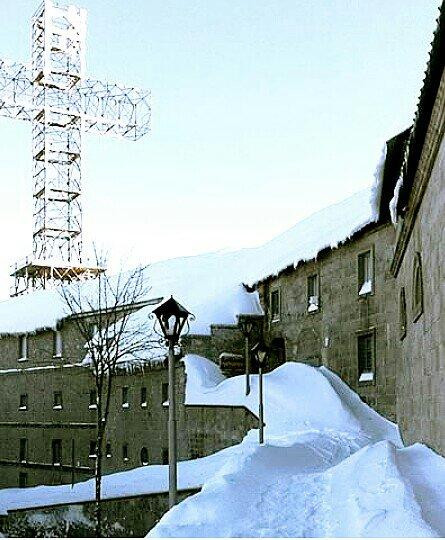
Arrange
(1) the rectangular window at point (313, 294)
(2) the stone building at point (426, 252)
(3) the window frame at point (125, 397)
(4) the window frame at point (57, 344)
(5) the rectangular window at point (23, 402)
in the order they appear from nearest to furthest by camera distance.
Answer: (2) the stone building at point (426, 252) → (1) the rectangular window at point (313, 294) → (3) the window frame at point (125, 397) → (4) the window frame at point (57, 344) → (5) the rectangular window at point (23, 402)

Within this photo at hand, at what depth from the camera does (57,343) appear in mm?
36812

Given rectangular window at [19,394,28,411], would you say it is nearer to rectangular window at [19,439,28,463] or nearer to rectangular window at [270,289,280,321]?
rectangular window at [19,439,28,463]

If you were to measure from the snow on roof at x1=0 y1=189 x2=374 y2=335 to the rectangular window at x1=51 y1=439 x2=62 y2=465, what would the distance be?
5.19 m

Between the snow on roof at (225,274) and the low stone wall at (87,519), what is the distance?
983 cm

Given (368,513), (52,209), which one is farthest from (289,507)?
(52,209)

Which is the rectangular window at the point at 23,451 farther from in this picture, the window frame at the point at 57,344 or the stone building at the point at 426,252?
the stone building at the point at 426,252

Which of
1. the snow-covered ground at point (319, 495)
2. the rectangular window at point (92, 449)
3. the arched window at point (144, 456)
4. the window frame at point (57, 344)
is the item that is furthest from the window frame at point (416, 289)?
the window frame at point (57, 344)

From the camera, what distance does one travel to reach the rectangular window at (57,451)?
116 feet

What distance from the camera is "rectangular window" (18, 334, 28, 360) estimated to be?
38.4m

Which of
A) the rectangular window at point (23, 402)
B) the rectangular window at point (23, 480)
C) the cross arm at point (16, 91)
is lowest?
the rectangular window at point (23, 480)

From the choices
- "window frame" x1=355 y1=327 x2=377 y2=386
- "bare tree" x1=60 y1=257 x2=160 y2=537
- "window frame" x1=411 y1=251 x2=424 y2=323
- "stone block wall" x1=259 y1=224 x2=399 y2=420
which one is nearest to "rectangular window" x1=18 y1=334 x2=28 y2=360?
"bare tree" x1=60 y1=257 x2=160 y2=537

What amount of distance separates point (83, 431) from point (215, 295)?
8456 millimetres

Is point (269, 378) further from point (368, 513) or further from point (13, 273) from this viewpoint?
point (13, 273)

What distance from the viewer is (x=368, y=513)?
586 cm
